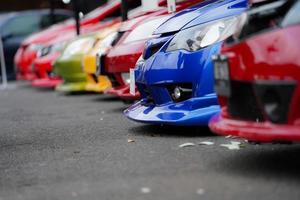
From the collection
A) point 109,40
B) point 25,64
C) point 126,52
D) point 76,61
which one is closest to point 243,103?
point 126,52

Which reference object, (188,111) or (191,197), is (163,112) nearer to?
(188,111)

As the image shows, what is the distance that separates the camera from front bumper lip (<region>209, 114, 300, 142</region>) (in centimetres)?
371

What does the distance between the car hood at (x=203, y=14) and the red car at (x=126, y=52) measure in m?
1.00

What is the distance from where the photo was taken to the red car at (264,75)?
12.1ft

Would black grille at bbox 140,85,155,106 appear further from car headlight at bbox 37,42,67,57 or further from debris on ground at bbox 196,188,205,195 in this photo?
car headlight at bbox 37,42,67,57

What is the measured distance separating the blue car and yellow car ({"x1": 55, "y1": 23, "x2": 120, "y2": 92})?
382cm

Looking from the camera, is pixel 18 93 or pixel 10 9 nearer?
pixel 18 93

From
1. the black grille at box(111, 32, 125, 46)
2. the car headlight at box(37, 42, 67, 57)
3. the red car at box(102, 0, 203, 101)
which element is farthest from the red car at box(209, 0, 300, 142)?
the car headlight at box(37, 42, 67, 57)

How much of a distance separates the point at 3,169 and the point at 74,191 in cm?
105

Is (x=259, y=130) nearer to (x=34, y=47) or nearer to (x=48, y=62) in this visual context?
(x=48, y=62)

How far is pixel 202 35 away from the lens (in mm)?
5480

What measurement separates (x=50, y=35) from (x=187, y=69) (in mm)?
7717

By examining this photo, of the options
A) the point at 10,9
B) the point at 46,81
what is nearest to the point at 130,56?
the point at 46,81

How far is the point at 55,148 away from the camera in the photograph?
18.2 feet
